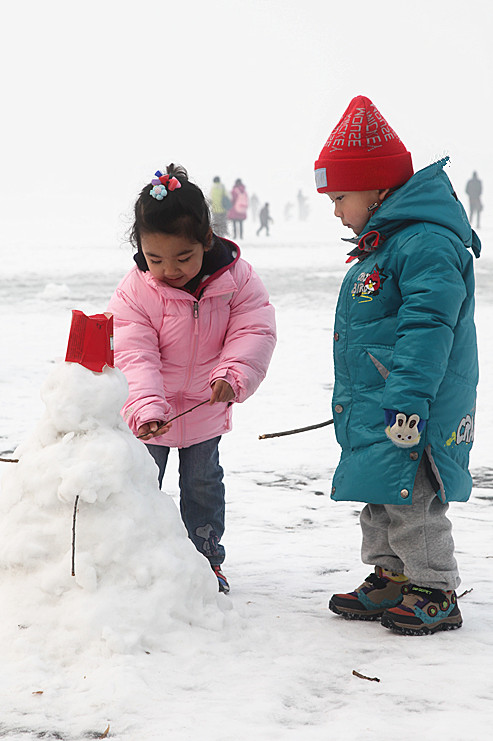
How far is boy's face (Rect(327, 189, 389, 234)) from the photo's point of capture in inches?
108

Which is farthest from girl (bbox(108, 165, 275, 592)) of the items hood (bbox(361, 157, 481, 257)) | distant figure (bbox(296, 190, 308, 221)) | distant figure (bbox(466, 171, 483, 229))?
distant figure (bbox(296, 190, 308, 221))

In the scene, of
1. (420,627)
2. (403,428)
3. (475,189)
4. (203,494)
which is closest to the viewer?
Answer: (403,428)

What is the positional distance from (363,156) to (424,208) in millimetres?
278

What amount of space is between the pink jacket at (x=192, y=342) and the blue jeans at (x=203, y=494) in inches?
2.3

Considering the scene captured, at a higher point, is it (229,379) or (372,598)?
(229,379)

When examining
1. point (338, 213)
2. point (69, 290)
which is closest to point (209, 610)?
point (338, 213)

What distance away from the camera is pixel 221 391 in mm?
2766

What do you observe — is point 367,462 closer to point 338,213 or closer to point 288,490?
point 338,213

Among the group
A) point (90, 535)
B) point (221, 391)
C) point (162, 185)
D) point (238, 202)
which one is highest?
point (238, 202)

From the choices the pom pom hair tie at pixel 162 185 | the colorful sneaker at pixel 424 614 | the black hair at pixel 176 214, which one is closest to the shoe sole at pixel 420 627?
the colorful sneaker at pixel 424 614

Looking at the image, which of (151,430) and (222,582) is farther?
(222,582)

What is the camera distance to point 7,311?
34.3 feet

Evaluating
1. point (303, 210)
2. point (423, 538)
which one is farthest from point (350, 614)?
point (303, 210)

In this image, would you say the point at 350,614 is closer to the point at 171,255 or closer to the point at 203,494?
the point at 203,494
